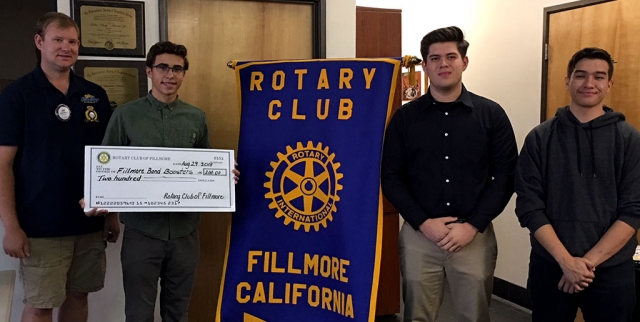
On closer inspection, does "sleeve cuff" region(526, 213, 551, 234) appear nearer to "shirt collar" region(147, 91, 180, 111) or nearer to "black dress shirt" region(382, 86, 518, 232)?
"black dress shirt" region(382, 86, 518, 232)

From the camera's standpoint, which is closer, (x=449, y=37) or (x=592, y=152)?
(x=592, y=152)

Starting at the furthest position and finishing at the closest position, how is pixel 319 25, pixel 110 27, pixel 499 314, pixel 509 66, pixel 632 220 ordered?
pixel 509 66 < pixel 499 314 < pixel 319 25 < pixel 110 27 < pixel 632 220

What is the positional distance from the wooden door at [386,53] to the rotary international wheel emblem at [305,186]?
3.53 ft

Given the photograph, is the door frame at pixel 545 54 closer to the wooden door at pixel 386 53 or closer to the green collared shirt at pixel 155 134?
the wooden door at pixel 386 53

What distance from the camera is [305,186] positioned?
222 cm

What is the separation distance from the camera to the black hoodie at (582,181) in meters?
1.86

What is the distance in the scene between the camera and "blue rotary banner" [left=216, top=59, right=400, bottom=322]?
2.14 metres

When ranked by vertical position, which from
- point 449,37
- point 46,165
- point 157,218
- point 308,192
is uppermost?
point 449,37

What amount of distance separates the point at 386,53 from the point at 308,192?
1478 mm

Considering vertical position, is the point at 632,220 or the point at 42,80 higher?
the point at 42,80

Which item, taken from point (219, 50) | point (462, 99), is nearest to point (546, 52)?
point (462, 99)

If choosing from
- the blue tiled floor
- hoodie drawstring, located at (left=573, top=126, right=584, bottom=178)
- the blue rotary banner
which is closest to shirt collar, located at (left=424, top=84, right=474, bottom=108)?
the blue rotary banner

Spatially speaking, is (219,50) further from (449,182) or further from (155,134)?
(449,182)

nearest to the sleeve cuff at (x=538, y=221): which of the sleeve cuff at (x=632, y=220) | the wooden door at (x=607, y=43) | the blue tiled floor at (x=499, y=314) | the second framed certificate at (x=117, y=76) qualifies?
the sleeve cuff at (x=632, y=220)
